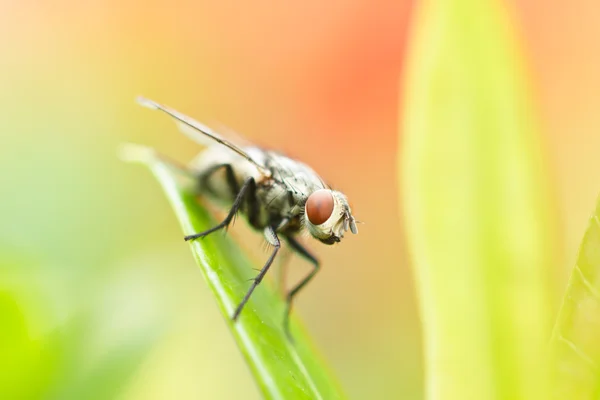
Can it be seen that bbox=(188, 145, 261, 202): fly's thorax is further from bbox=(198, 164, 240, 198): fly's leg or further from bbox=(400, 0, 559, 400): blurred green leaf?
bbox=(400, 0, 559, 400): blurred green leaf

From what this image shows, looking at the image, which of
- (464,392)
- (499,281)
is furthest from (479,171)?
(464,392)

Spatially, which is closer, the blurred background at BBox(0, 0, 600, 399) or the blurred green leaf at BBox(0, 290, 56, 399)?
the blurred green leaf at BBox(0, 290, 56, 399)

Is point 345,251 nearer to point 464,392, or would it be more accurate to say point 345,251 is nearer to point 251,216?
point 251,216

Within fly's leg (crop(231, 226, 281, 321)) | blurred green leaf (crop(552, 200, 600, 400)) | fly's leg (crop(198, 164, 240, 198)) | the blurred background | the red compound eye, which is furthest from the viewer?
the blurred background

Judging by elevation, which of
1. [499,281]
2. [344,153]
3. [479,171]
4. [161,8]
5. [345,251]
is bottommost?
[345,251]

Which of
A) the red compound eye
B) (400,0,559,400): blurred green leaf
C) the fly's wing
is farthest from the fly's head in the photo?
(400,0,559,400): blurred green leaf

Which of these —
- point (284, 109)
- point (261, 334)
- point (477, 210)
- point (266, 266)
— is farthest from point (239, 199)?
point (284, 109)
